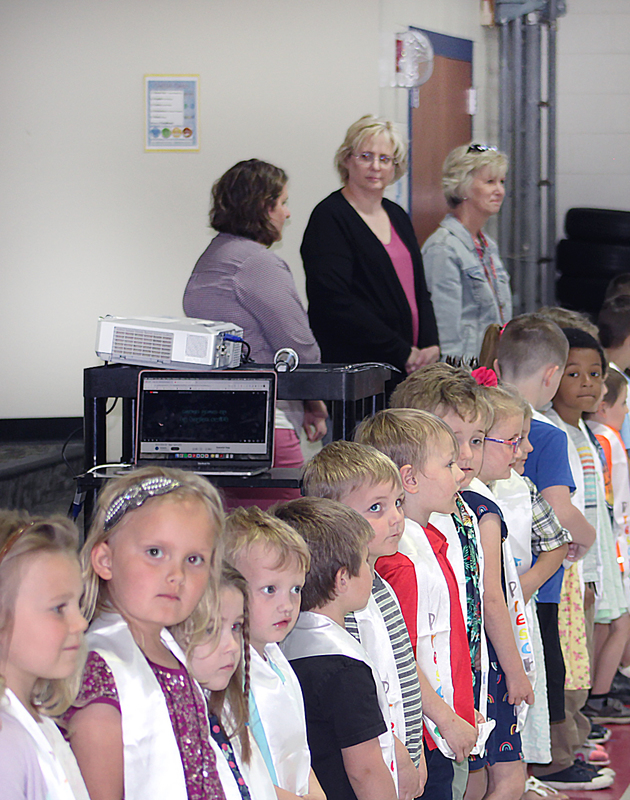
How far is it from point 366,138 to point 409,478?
173 cm

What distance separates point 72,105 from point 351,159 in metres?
1.86

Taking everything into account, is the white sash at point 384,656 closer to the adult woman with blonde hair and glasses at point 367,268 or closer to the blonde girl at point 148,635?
the blonde girl at point 148,635

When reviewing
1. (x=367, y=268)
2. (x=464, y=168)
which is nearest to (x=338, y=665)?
(x=367, y=268)

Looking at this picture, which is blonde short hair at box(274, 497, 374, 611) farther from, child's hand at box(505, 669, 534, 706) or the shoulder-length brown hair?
the shoulder-length brown hair

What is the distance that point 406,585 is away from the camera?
5.75ft

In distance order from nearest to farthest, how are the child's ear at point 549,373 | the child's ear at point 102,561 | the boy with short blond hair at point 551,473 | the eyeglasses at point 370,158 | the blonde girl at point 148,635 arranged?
the blonde girl at point 148,635
the child's ear at point 102,561
the boy with short blond hair at point 551,473
the child's ear at point 549,373
the eyeglasses at point 370,158

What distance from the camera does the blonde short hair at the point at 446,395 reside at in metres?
2.05

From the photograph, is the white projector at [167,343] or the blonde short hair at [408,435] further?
the white projector at [167,343]

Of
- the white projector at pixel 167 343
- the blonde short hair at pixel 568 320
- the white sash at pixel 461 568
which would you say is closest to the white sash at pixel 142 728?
the white sash at pixel 461 568

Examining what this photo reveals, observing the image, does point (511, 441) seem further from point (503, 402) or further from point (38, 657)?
point (38, 657)

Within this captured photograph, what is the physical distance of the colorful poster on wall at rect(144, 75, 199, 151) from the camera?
14.8 feet

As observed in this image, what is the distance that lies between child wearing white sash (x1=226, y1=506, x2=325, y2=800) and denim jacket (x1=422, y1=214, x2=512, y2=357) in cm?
223

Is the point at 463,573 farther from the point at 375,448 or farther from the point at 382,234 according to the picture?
the point at 382,234

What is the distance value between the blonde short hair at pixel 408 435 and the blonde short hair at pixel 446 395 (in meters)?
0.17
